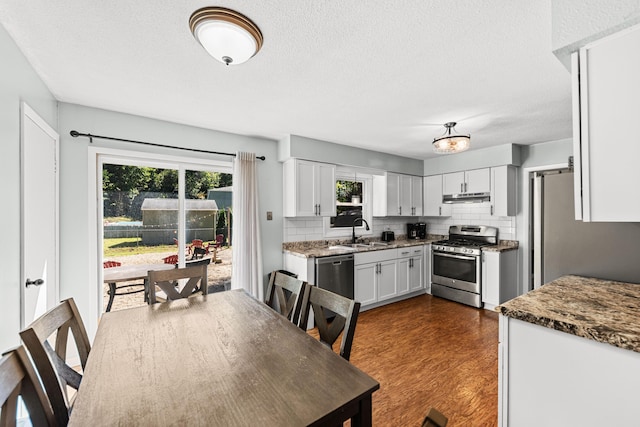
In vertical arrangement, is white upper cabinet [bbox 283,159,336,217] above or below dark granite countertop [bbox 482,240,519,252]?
above

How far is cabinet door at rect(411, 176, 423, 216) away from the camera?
495cm

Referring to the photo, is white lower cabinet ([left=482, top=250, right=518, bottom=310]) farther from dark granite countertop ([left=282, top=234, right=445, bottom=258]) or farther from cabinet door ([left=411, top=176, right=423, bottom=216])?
cabinet door ([left=411, top=176, right=423, bottom=216])

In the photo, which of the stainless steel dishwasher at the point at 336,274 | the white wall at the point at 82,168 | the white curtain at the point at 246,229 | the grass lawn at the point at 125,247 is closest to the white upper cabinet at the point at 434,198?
the stainless steel dishwasher at the point at 336,274

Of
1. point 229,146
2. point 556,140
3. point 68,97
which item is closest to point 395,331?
point 229,146

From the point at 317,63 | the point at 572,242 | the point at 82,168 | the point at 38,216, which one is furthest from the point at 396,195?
the point at 38,216

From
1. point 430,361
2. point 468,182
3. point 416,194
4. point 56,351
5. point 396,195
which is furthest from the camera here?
point 416,194

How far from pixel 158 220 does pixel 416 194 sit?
Result: 4039mm

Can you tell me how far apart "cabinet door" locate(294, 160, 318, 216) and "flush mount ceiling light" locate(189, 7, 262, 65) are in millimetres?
2049

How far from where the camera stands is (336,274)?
11.4 feet

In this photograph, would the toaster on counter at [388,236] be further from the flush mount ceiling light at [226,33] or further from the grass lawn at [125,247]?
the flush mount ceiling light at [226,33]

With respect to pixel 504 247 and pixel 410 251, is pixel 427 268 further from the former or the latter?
pixel 504 247

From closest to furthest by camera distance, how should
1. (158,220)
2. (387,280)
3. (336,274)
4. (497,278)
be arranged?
(158,220)
(336,274)
(497,278)
(387,280)

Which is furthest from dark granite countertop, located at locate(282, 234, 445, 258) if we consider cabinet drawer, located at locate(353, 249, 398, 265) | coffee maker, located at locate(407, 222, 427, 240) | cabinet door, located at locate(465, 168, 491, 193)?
cabinet door, located at locate(465, 168, 491, 193)

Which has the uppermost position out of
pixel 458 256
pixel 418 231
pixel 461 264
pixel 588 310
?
pixel 418 231
